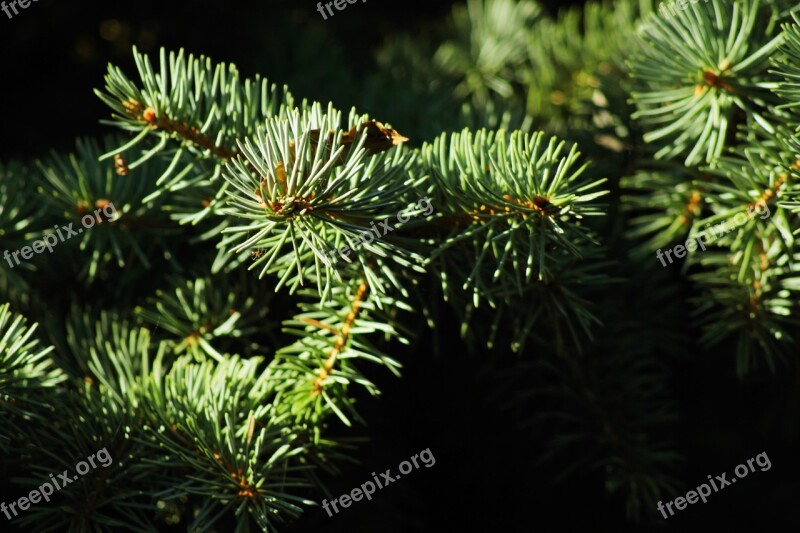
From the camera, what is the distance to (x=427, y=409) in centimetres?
59

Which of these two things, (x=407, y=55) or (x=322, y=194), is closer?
(x=322, y=194)

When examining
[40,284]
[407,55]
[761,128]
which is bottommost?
[761,128]

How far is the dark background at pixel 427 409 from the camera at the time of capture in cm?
57

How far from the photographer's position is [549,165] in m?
0.41

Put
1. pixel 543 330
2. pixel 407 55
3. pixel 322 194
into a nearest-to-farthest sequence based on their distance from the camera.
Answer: pixel 322 194 < pixel 543 330 < pixel 407 55

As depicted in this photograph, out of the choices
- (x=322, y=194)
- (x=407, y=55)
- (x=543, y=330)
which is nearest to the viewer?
(x=322, y=194)

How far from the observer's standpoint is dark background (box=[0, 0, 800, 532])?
570mm

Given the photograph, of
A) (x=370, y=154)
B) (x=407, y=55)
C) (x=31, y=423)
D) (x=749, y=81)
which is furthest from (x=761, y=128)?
(x=31, y=423)

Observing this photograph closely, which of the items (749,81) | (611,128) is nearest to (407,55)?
(611,128)

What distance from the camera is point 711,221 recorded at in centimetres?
46

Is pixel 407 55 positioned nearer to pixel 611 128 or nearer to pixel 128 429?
pixel 611 128

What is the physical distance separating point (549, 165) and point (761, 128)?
15cm

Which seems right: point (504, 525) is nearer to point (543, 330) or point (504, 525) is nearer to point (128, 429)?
point (543, 330)

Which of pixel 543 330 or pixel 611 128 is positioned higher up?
pixel 611 128
